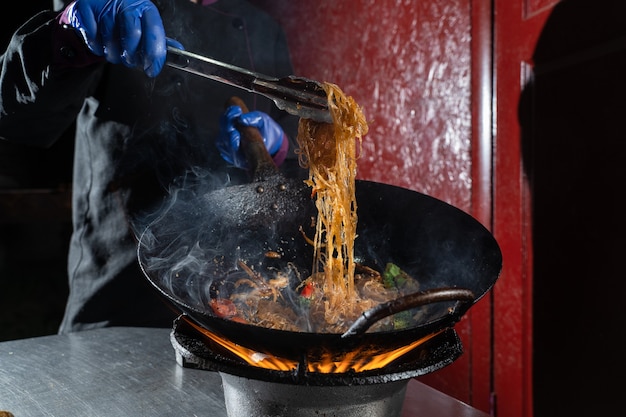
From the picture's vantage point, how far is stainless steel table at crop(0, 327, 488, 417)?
62.5 inches

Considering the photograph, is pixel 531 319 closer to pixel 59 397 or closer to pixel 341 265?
pixel 341 265

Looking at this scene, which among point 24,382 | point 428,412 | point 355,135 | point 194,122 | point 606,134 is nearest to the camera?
point 428,412

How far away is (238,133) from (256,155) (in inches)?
17.3

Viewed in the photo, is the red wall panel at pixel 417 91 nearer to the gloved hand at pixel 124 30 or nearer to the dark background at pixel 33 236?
the gloved hand at pixel 124 30

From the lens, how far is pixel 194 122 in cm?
275

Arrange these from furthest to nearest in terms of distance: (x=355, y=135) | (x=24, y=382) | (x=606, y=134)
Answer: (x=606, y=134)
(x=355, y=135)
(x=24, y=382)

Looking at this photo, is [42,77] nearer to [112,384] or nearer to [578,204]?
[112,384]

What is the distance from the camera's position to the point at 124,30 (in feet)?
5.89

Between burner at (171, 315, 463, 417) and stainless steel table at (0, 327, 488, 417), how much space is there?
0.32 m

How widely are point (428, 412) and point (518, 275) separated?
3.63ft

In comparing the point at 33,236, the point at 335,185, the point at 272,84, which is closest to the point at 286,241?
the point at 335,185

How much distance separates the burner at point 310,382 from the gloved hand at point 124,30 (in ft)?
3.18

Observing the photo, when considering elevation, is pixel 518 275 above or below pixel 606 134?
below

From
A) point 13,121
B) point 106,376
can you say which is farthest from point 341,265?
point 13,121
